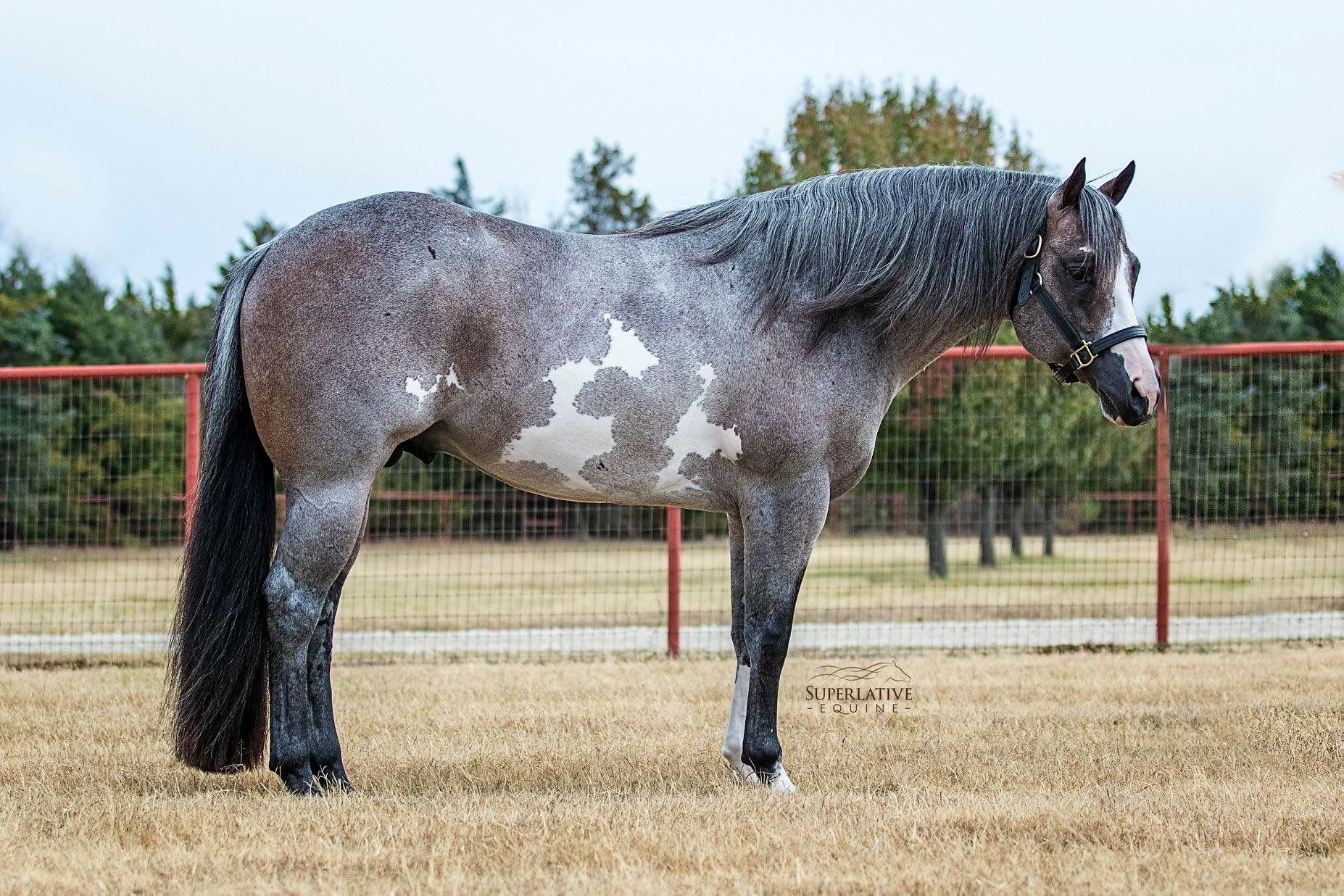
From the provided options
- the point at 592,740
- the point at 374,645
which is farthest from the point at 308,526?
the point at 374,645

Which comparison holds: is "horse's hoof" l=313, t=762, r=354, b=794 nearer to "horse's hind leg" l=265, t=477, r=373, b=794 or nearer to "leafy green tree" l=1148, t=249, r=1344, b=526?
"horse's hind leg" l=265, t=477, r=373, b=794

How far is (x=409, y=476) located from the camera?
45.8 feet

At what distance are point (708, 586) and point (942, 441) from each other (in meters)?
3.11

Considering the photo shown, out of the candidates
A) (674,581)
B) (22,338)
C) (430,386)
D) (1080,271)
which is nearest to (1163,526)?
(674,581)

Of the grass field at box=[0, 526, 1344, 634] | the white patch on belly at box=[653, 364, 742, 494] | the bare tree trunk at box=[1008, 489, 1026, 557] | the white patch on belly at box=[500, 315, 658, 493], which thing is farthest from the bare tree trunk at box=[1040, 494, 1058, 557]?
the white patch on belly at box=[500, 315, 658, 493]

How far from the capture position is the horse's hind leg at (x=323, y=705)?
3906 mm

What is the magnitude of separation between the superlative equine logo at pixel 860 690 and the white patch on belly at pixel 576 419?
2.05 metres

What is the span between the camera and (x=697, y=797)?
3.75m

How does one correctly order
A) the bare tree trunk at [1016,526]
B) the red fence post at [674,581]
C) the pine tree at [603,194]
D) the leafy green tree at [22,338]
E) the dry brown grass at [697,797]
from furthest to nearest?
the pine tree at [603,194]
the leafy green tree at [22,338]
the bare tree trunk at [1016,526]
the red fence post at [674,581]
the dry brown grass at [697,797]

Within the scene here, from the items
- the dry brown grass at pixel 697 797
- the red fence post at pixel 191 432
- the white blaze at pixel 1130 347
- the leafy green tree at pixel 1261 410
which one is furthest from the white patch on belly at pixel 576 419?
the leafy green tree at pixel 1261 410

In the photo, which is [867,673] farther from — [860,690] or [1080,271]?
[1080,271]

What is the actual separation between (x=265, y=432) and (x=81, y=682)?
12.2 feet

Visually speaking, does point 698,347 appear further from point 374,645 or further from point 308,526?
point 374,645

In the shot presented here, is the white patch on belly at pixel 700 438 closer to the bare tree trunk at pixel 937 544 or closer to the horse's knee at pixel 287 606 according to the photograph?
the horse's knee at pixel 287 606
